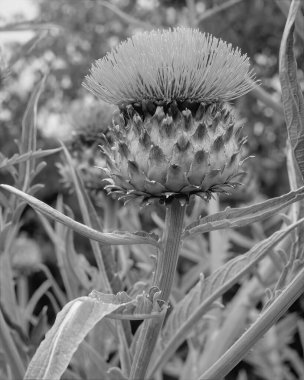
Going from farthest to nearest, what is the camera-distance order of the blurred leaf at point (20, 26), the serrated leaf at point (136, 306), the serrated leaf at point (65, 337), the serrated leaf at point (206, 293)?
1. the blurred leaf at point (20, 26)
2. the serrated leaf at point (206, 293)
3. the serrated leaf at point (136, 306)
4. the serrated leaf at point (65, 337)

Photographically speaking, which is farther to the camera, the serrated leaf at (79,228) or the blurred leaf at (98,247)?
the blurred leaf at (98,247)

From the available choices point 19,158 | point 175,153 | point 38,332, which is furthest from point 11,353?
point 175,153

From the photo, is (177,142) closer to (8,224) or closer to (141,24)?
(8,224)

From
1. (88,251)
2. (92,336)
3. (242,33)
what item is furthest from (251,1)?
(92,336)

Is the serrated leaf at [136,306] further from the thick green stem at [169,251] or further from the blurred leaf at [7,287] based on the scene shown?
the blurred leaf at [7,287]

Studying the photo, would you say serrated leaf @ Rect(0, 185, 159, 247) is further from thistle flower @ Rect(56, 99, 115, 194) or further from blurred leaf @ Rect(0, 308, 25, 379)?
thistle flower @ Rect(56, 99, 115, 194)

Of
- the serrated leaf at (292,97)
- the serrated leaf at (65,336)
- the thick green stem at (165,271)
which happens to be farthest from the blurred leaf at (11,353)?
the serrated leaf at (292,97)

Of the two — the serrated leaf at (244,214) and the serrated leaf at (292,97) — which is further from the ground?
the serrated leaf at (292,97)
